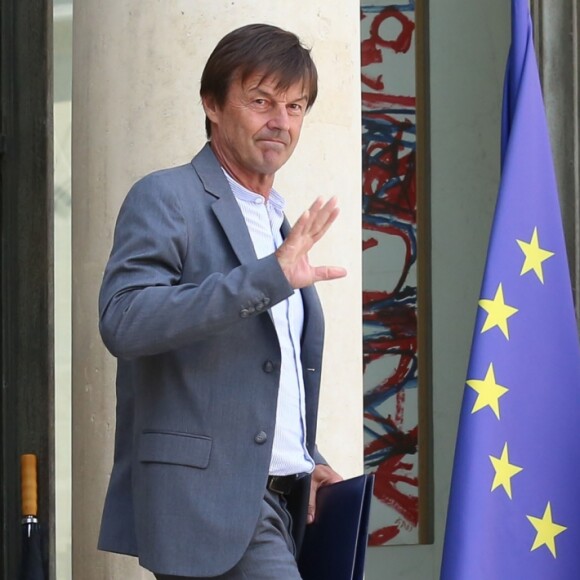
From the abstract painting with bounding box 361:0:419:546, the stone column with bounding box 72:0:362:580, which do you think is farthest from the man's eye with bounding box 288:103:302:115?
the abstract painting with bounding box 361:0:419:546

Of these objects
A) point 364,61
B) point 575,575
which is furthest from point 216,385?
point 364,61

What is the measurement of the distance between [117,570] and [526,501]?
1.33 metres

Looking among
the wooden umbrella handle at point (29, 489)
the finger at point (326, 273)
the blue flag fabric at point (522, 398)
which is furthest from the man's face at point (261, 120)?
the wooden umbrella handle at point (29, 489)

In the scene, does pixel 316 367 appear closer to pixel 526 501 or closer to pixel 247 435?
pixel 247 435

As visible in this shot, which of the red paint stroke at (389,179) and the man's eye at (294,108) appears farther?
the red paint stroke at (389,179)

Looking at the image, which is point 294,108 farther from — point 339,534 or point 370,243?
point 370,243

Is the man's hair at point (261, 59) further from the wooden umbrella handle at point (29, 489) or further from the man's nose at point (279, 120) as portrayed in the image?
the wooden umbrella handle at point (29, 489)

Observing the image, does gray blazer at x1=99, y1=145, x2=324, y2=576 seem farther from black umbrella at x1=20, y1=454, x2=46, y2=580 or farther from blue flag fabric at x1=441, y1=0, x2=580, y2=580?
black umbrella at x1=20, y1=454, x2=46, y2=580

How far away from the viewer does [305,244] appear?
3180mm

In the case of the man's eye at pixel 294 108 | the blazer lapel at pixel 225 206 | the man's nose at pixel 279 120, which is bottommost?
the blazer lapel at pixel 225 206

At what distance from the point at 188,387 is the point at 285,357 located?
249 millimetres

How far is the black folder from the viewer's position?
356 cm

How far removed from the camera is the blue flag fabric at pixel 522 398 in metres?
5.10

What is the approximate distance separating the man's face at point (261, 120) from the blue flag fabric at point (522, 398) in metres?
1.78
